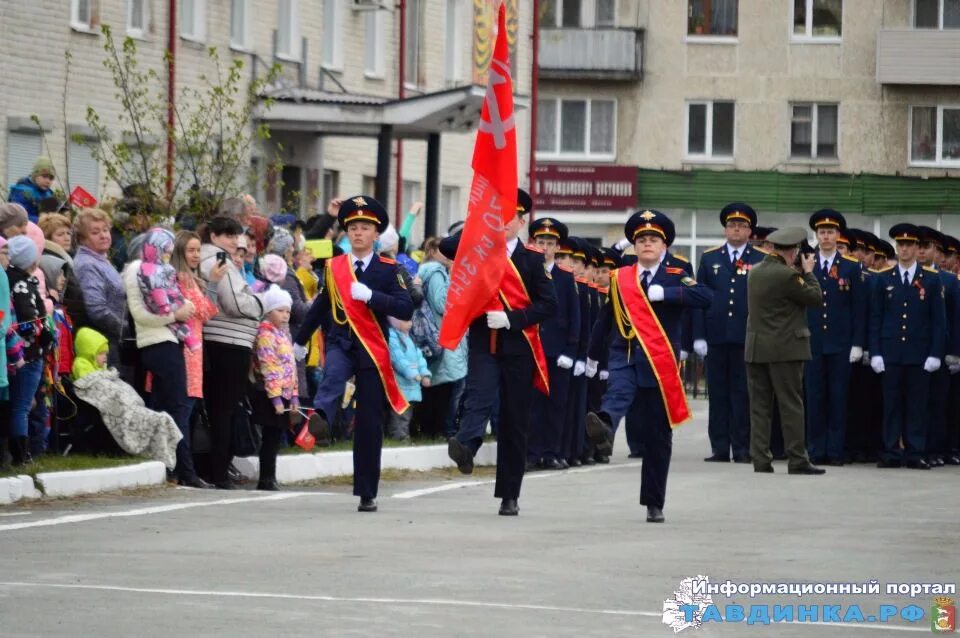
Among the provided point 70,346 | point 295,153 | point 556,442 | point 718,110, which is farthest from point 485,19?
point 70,346

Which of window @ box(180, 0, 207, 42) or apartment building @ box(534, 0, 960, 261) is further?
apartment building @ box(534, 0, 960, 261)

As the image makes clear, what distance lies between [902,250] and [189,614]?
13.8m

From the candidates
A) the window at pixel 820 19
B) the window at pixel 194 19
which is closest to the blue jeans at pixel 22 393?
the window at pixel 194 19

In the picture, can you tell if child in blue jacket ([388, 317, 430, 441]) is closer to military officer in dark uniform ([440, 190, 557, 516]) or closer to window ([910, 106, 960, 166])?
military officer in dark uniform ([440, 190, 557, 516])

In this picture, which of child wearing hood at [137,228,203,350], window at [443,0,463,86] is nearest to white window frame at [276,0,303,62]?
window at [443,0,463,86]

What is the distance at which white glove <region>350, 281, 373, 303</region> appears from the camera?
14.1 m

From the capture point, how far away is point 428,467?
773 inches

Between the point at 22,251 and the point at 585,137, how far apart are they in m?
46.1

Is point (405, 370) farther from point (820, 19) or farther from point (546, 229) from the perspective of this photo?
point (820, 19)

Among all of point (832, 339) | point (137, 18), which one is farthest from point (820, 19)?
point (832, 339)

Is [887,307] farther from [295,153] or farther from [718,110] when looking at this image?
[718,110]

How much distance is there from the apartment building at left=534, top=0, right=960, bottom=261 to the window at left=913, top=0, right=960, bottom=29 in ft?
0.12

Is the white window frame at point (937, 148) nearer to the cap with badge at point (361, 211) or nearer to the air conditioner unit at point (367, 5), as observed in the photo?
the air conditioner unit at point (367, 5)

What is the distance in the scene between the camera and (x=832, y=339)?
71.2ft
